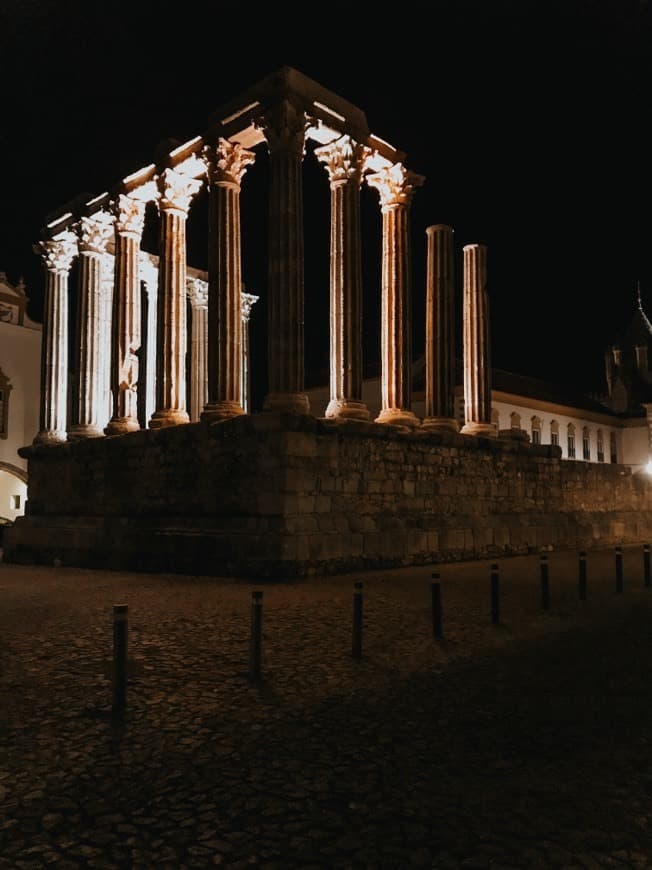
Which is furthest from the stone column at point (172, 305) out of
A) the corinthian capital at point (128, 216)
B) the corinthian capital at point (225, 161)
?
the corinthian capital at point (225, 161)

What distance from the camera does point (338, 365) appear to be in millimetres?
16594

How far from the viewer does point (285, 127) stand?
50.5 ft

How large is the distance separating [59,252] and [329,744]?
70.1ft

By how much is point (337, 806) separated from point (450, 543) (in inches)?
564

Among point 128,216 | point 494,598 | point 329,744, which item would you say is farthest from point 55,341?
point 329,744

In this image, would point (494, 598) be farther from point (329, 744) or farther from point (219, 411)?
point (219, 411)

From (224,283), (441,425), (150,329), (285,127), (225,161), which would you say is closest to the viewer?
(285,127)

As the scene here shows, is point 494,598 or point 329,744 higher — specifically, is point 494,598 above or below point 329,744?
above

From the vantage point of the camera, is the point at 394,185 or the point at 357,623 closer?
the point at 357,623

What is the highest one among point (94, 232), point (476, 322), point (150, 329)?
point (94, 232)

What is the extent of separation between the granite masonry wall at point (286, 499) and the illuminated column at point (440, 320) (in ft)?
5.45

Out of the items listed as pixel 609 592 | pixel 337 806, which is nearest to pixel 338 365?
pixel 609 592

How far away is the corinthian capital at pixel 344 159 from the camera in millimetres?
16906

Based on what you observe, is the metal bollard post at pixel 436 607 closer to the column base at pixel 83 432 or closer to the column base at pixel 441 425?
the column base at pixel 441 425
